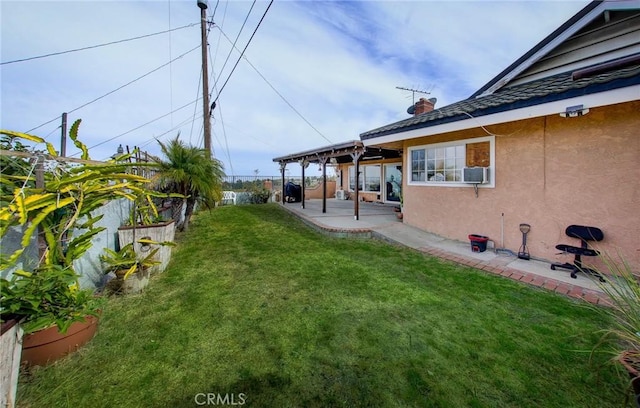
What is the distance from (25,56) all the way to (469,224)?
36.5ft

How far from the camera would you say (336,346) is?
2570 mm

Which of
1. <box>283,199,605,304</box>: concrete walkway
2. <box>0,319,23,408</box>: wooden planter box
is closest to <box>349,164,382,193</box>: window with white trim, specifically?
<box>283,199,605,304</box>: concrete walkway

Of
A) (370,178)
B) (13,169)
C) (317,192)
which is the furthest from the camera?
(317,192)

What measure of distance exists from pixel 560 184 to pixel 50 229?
24.0 feet

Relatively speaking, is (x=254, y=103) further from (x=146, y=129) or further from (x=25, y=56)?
(x=25, y=56)

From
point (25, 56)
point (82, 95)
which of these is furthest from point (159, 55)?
point (25, 56)

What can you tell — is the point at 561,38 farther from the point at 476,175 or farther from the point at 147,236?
the point at 147,236

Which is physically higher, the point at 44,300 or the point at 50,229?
the point at 50,229

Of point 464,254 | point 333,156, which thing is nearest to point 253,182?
point 333,156

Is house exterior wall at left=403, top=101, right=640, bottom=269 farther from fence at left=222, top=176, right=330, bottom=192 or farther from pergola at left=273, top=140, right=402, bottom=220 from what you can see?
fence at left=222, top=176, right=330, bottom=192

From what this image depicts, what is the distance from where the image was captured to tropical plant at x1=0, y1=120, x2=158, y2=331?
1977 millimetres

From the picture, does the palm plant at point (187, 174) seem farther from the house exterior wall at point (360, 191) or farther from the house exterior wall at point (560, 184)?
the house exterior wall at point (360, 191)

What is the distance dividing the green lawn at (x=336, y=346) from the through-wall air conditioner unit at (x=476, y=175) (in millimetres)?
2310

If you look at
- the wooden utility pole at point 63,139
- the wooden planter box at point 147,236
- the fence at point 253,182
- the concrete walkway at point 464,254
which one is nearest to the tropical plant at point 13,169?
the wooden planter box at point 147,236
